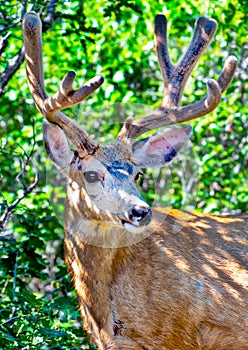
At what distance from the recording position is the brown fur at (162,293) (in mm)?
5871

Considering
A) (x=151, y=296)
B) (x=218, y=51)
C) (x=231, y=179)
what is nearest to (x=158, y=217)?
(x=151, y=296)

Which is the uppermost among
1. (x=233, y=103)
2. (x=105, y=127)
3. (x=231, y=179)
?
(x=105, y=127)

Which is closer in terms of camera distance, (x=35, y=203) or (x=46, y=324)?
(x=46, y=324)

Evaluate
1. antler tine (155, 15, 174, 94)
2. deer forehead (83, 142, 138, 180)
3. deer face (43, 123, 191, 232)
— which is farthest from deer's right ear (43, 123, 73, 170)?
antler tine (155, 15, 174, 94)

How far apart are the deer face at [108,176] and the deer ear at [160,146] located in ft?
0.04

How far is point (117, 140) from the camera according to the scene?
20.3 feet

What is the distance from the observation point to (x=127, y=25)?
29.3ft

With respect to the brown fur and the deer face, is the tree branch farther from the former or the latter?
the brown fur

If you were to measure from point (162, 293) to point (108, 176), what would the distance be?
918mm

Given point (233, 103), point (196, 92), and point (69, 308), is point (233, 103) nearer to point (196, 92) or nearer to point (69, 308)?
point (196, 92)

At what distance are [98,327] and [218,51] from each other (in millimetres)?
4761

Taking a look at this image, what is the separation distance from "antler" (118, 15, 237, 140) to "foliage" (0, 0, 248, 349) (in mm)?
465

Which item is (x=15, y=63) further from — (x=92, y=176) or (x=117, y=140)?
(x=92, y=176)

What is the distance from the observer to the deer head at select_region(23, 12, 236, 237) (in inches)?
223
